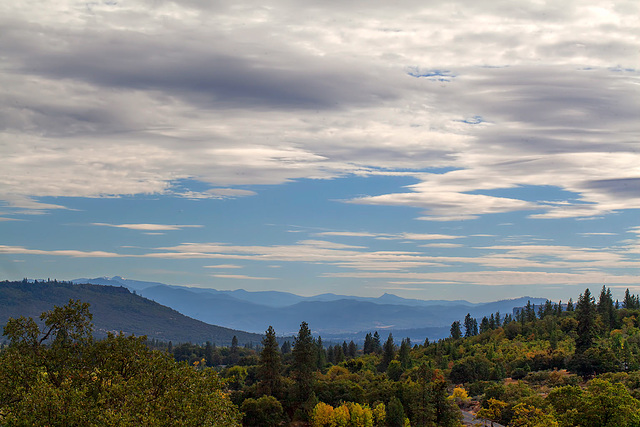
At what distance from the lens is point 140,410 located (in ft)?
115

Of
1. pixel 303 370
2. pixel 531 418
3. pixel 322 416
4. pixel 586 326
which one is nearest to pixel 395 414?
pixel 322 416

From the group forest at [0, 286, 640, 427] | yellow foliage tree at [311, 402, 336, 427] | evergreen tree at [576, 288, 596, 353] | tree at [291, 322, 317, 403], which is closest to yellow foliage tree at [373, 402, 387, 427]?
A: forest at [0, 286, 640, 427]

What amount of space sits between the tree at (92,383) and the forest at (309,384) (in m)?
0.09

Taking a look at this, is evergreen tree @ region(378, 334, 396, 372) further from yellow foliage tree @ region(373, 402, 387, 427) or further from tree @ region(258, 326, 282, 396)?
yellow foliage tree @ region(373, 402, 387, 427)

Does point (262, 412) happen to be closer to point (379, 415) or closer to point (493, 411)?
point (379, 415)

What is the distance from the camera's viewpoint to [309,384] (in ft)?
381

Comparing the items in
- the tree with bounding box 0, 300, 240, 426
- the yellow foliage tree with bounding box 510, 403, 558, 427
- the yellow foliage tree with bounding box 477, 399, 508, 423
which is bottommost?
the yellow foliage tree with bounding box 477, 399, 508, 423

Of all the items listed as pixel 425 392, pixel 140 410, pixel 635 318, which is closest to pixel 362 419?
pixel 425 392

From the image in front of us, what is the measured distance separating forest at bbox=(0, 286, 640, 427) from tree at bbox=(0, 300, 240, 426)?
0.29 ft

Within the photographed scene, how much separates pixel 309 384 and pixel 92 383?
3128 inches

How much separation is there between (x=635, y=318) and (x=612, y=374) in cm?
9301

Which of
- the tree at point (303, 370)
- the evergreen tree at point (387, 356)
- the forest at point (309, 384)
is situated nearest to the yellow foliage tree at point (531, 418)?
the forest at point (309, 384)

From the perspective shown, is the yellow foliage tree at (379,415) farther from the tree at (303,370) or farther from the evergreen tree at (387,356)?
the evergreen tree at (387,356)

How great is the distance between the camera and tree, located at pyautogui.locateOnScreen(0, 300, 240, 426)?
113 feet
